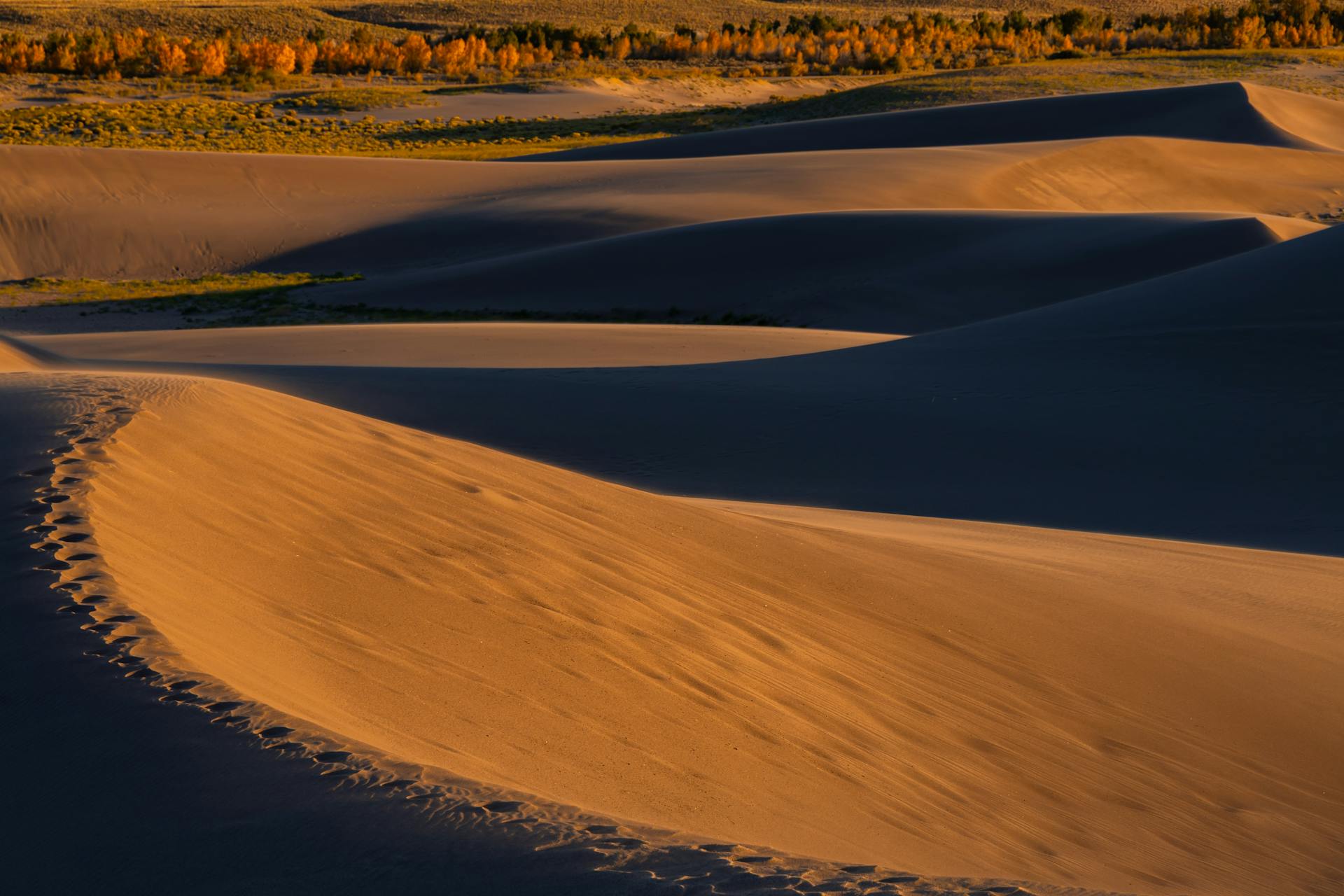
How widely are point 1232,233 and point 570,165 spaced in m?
12.9

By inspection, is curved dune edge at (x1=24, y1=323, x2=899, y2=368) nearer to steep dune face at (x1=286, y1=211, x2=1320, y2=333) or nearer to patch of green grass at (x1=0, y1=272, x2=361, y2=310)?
steep dune face at (x1=286, y1=211, x2=1320, y2=333)

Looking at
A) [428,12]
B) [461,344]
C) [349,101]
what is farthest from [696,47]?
[461,344]

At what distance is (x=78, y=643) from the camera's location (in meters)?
3.34

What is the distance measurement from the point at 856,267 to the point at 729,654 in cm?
1482

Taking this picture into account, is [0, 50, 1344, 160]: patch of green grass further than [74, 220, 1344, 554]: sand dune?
Yes

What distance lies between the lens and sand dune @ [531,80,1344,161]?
29812 mm

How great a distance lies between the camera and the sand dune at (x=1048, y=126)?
29812mm

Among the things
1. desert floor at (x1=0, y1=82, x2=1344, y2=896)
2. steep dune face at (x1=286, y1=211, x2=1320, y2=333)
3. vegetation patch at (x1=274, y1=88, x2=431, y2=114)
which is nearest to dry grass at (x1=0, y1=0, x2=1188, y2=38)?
vegetation patch at (x1=274, y1=88, x2=431, y2=114)

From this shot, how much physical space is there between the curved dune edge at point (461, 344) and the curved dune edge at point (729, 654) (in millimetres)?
5587

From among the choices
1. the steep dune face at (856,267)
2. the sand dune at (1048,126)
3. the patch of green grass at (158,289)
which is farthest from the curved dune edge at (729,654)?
the sand dune at (1048,126)

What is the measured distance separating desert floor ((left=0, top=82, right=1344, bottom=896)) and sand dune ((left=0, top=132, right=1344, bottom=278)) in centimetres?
774

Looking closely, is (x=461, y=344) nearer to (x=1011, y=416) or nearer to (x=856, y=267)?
(x=1011, y=416)

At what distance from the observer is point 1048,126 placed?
3027 cm

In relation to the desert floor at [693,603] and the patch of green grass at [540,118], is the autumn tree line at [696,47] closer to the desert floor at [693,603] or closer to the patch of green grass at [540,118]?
the patch of green grass at [540,118]
